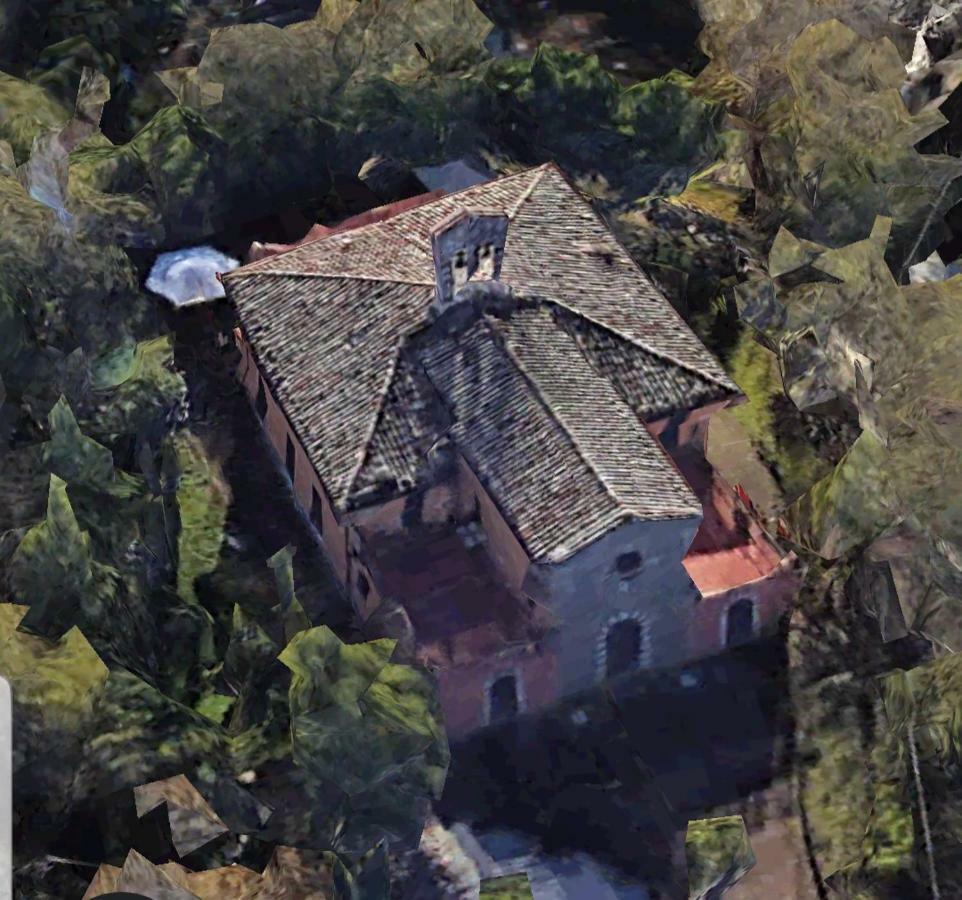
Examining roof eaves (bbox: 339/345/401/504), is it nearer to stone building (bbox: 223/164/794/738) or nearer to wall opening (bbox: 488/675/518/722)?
stone building (bbox: 223/164/794/738)

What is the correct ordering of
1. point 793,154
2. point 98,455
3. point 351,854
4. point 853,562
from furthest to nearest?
point 793,154 → point 853,562 → point 98,455 → point 351,854

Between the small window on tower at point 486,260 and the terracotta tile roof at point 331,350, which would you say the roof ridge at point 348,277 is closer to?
the terracotta tile roof at point 331,350

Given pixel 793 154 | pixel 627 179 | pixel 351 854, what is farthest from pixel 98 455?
pixel 793 154

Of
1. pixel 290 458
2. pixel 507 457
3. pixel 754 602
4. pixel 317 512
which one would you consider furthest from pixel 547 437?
pixel 290 458

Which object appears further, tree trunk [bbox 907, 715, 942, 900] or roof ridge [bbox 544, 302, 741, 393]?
roof ridge [bbox 544, 302, 741, 393]

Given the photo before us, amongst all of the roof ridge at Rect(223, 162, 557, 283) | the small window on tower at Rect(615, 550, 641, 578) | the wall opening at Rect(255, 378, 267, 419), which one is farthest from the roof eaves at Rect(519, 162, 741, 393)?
the wall opening at Rect(255, 378, 267, 419)

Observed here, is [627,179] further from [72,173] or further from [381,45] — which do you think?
[72,173]

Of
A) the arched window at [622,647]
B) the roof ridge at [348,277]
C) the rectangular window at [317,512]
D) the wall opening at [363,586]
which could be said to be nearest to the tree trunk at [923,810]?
the arched window at [622,647]
